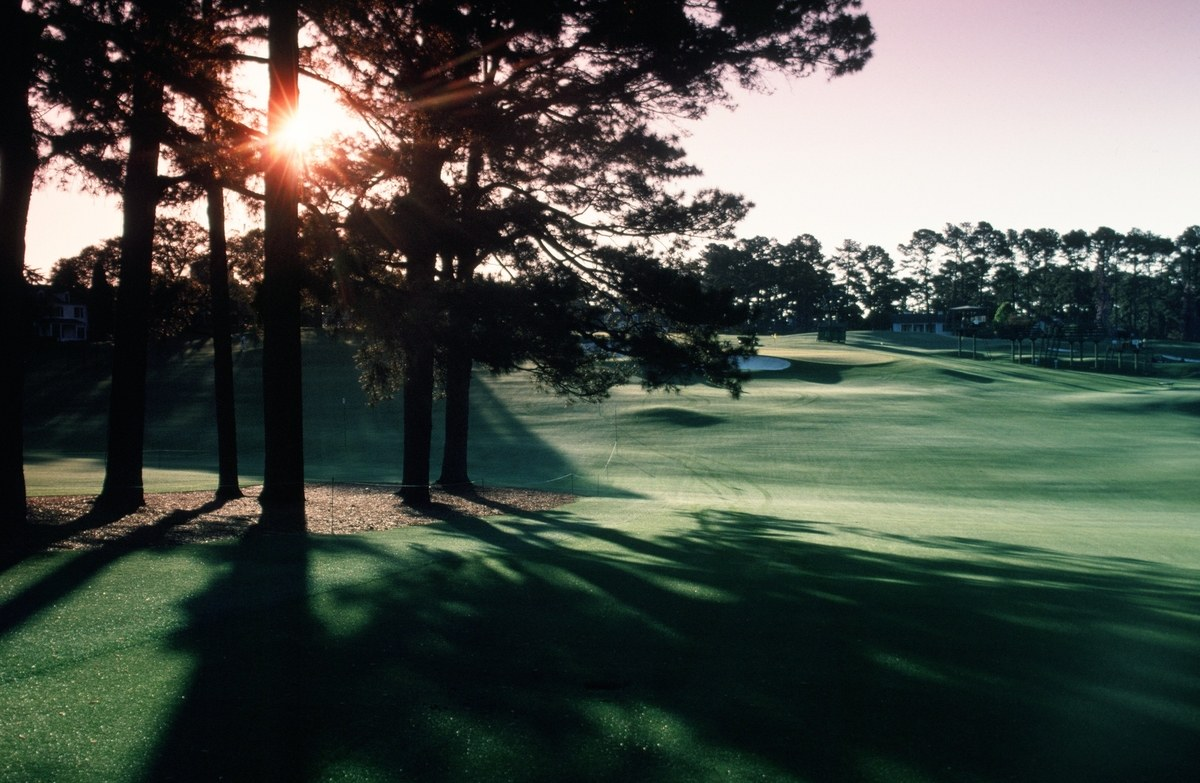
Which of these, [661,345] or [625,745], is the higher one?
[661,345]

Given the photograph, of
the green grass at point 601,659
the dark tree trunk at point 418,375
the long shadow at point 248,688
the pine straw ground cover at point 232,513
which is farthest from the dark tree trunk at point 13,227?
the dark tree trunk at point 418,375

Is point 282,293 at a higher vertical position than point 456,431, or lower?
higher

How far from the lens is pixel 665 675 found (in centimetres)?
603

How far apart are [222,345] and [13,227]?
9456mm

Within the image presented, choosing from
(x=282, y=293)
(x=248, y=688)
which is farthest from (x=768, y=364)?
(x=248, y=688)

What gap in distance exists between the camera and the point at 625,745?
484 cm

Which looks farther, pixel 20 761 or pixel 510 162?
pixel 510 162

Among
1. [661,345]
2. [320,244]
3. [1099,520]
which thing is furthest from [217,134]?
[1099,520]

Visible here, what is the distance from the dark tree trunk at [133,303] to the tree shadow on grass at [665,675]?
27.2 feet

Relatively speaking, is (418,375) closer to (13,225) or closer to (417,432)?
(417,432)

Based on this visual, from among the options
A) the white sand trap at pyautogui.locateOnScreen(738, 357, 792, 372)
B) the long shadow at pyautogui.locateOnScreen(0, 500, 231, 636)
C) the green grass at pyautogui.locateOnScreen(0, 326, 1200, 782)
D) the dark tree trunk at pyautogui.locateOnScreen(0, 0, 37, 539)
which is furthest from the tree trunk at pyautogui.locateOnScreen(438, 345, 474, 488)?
the white sand trap at pyautogui.locateOnScreen(738, 357, 792, 372)

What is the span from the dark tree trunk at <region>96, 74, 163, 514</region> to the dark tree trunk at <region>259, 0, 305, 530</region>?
8.77ft

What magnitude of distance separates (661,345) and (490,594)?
525 inches

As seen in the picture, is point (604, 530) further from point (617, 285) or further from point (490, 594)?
point (490, 594)
